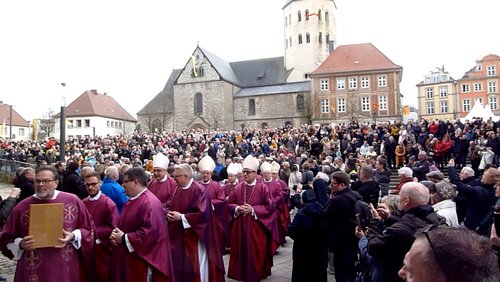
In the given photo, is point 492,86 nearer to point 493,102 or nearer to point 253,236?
point 493,102

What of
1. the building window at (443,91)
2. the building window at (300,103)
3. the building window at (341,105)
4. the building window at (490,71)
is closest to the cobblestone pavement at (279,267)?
the building window at (341,105)

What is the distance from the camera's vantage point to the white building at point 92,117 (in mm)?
68562

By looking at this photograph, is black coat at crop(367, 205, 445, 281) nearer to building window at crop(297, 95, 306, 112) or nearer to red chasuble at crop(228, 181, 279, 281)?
red chasuble at crop(228, 181, 279, 281)

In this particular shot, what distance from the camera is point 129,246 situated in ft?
15.7

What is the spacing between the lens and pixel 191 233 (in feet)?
19.8

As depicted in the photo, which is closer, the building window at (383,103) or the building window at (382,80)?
the building window at (382,80)

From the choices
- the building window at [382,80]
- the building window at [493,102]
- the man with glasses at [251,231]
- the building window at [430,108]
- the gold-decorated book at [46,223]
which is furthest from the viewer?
the building window at [430,108]

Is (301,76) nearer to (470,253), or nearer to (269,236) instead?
(269,236)

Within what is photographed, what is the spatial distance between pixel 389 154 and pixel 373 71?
36.7 metres

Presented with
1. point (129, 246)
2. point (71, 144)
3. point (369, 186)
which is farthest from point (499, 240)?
point (71, 144)

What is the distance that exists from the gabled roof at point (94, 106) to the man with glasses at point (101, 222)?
221ft

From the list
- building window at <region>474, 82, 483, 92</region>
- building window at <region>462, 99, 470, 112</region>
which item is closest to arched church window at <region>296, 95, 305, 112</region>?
building window at <region>462, 99, 470, 112</region>

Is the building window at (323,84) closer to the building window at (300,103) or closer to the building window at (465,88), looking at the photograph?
the building window at (300,103)

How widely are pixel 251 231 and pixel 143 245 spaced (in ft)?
8.47
